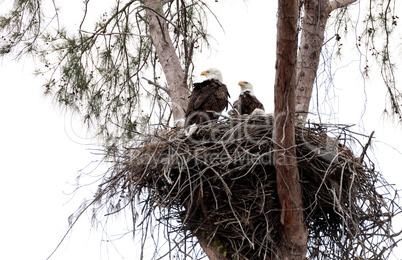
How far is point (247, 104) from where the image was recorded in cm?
540

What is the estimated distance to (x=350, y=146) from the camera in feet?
14.4

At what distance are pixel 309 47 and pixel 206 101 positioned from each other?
1.15 m

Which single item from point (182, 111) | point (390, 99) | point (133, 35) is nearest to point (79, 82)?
point (133, 35)

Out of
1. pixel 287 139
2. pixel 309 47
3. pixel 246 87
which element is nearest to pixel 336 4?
pixel 309 47

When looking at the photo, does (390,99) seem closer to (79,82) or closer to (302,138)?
(302,138)

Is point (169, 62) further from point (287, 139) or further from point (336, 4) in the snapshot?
point (287, 139)

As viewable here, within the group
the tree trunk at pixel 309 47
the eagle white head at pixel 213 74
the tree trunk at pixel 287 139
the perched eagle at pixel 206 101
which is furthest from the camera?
the eagle white head at pixel 213 74

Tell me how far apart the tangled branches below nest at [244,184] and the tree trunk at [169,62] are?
1079mm

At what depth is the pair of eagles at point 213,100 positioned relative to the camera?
16.0ft

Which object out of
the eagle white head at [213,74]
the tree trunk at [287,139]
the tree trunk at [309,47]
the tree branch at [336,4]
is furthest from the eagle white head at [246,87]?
the tree trunk at [287,139]

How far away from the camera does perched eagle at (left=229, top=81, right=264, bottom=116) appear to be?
17.6 feet

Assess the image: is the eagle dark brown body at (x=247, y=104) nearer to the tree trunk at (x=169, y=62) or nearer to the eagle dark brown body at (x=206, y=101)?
the eagle dark brown body at (x=206, y=101)

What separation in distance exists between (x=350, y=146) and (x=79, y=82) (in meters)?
2.96

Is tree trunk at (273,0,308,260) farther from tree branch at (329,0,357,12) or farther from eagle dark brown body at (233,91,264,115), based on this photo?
tree branch at (329,0,357,12)
